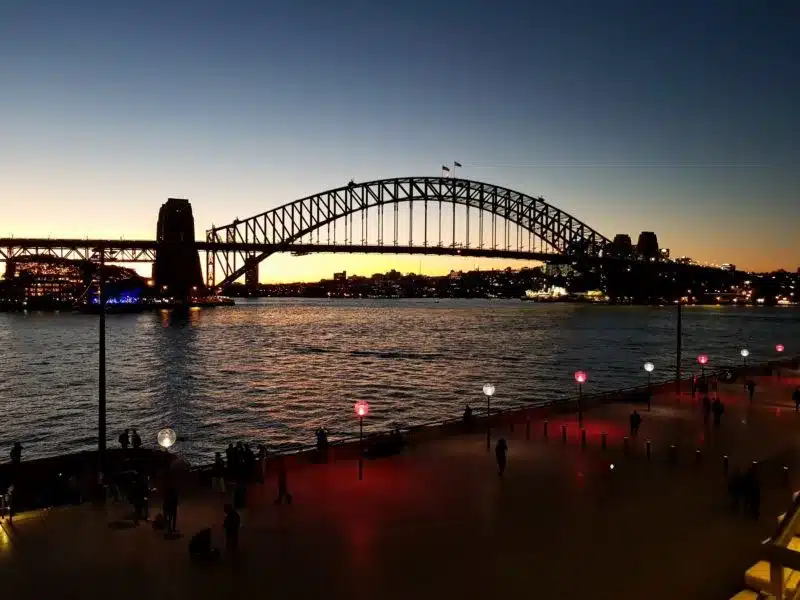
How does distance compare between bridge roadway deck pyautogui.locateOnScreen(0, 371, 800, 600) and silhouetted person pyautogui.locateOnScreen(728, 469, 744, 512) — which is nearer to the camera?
bridge roadway deck pyautogui.locateOnScreen(0, 371, 800, 600)

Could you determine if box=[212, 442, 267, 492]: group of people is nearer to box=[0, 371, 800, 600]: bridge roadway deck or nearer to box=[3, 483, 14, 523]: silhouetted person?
box=[0, 371, 800, 600]: bridge roadway deck

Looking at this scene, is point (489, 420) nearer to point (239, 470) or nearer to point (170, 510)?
point (239, 470)

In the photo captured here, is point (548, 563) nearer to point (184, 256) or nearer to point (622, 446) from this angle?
point (622, 446)

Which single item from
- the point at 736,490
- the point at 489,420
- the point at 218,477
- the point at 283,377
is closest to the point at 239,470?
the point at 218,477

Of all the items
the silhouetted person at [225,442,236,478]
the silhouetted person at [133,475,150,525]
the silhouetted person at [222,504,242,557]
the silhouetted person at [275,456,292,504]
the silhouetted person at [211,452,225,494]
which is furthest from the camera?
the silhouetted person at [225,442,236,478]

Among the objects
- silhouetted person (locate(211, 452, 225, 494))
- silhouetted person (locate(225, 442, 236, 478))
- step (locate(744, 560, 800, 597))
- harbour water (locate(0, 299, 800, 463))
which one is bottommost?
harbour water (locate(0, 299, 800, 463))

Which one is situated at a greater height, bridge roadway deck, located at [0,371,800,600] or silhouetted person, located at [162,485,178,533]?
silhouetted person, located at [162,485,178,533]

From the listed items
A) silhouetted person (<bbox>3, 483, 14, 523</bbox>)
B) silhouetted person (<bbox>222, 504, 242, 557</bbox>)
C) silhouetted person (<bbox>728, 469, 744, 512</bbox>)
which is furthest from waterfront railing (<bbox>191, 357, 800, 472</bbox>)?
silhouetted person (<bbox>728, 469, 744, 512</bbox>)

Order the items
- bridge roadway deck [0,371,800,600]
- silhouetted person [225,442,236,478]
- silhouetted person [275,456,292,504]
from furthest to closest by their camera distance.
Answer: silhouetted person [225,442,236,478] → silhouetted person [275,456,292,504] → bridge roadway deck [0,371,800,600]
